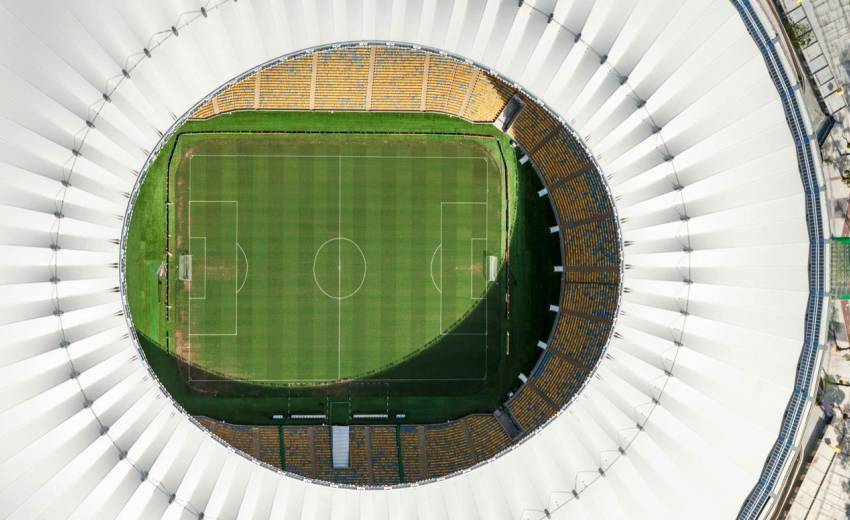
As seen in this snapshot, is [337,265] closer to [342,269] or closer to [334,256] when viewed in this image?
[342,269]

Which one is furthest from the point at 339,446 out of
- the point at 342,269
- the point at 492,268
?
the point at 492,268

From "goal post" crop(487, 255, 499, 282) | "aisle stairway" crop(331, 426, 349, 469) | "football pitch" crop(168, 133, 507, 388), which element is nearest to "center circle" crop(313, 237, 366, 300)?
"football pitch" crop(168, 133, 507, 388)

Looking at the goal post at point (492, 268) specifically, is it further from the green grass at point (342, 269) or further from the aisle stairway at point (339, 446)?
the aisle stairway at point (339, 446)

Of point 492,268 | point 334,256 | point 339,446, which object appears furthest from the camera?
point 492,268

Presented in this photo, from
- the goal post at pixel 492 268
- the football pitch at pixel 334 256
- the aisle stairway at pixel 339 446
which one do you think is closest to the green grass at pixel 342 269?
the football pitch at pixel 334 256

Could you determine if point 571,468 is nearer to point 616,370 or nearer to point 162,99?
point 616,370
